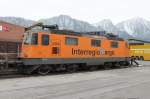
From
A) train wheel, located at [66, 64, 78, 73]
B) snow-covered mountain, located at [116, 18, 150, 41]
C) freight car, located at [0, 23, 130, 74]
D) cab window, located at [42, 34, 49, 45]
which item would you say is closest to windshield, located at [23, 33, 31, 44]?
freight car, located at [0, 23, 130, 74]

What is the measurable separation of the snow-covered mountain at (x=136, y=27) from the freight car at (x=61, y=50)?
144 metres

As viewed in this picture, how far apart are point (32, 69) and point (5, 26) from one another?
1088 centimetres

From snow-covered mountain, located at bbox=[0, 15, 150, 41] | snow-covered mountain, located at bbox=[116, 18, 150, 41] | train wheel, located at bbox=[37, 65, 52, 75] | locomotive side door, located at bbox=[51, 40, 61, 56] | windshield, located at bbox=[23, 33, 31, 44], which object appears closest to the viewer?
windshield, located at bbox=[23, 33, 31, 44]

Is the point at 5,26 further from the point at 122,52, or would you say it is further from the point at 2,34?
the point at 122,52

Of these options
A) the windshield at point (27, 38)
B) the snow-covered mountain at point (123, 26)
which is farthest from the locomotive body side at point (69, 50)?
the snow-covered mountain at point (123, 26)

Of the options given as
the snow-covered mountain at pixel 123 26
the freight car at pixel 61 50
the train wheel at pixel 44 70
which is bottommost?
the train wheel at pixel 44 70

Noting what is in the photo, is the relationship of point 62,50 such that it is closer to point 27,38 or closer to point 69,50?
point 69,50

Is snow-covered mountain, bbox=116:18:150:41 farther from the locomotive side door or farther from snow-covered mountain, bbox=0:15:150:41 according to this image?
the locomotive side door

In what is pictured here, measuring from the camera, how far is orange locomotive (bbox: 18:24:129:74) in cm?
1939

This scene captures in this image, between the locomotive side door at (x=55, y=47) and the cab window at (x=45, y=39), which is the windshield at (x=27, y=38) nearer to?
the cab window at (x=45, y=39)

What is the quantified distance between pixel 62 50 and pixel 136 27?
542 feet

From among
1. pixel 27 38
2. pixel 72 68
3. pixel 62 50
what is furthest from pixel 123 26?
pixel 27 38

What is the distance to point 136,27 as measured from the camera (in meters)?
181

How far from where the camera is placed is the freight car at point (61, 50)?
19.4 meters
